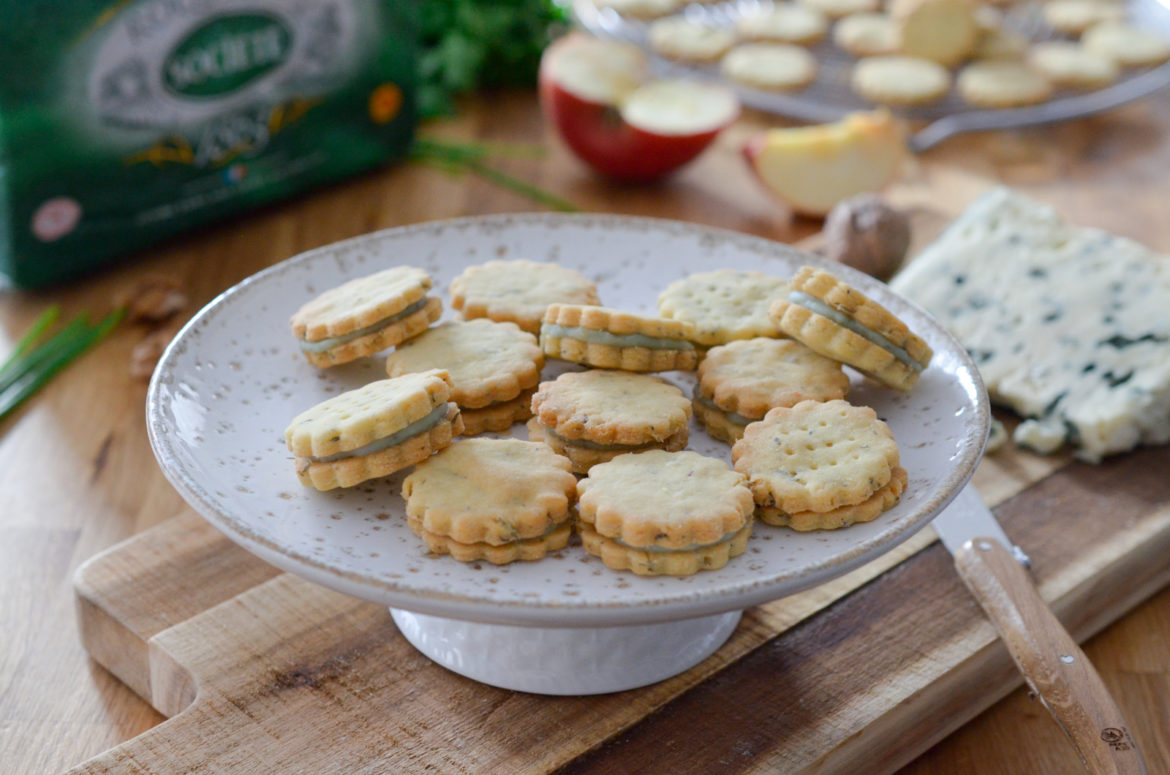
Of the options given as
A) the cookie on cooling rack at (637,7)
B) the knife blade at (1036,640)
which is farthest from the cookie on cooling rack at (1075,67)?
the knife blade at (1036,640)

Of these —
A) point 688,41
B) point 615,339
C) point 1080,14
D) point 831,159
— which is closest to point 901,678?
point 615,339

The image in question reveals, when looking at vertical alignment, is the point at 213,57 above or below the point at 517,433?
above

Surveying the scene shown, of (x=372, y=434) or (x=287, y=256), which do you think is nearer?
(x=372, y=434)

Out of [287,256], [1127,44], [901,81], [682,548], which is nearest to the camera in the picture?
[682,548]

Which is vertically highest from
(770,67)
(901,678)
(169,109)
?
(169,109)

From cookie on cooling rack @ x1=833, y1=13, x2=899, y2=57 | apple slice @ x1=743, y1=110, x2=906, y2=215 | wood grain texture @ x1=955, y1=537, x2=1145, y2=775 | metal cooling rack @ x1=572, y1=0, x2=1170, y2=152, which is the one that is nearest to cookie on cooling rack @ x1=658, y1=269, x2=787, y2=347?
wood grain texture @ x1=955, y1=537, x2=1145, y2=775

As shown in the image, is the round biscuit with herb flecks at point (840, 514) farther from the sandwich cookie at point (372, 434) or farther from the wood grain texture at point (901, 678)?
the sandwich cookie at point (372, 434)

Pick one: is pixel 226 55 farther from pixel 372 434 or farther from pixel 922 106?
pixel 922 106
